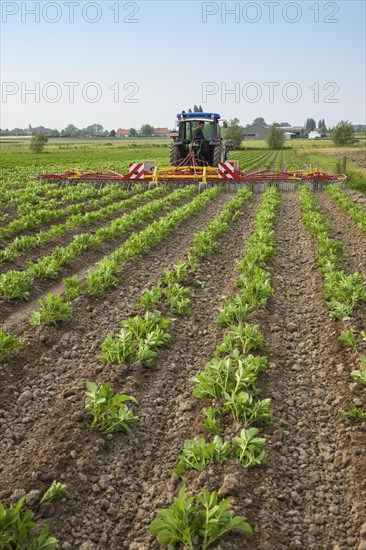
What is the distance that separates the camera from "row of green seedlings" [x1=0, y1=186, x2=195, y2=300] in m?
6.99

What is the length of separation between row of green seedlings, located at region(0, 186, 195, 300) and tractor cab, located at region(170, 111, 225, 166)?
5.83m

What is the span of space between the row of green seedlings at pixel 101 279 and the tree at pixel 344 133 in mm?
67427

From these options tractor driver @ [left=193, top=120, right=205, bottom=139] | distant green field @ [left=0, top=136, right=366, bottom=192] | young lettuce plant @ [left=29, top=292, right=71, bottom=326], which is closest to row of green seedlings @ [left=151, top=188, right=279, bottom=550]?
young lettuce plant @ [left=29, top=292, right=71, bottom=326]

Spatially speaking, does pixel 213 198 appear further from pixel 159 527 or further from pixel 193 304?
pixel 159 527

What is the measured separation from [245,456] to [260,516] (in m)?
0.53

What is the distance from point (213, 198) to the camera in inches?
634

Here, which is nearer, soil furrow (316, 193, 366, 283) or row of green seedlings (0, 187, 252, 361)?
row of green seedlings (0, 187, 252, 361)

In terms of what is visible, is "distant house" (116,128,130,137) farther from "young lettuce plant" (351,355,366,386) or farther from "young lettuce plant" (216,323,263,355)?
"young lettuce plant" (351,355,366,386)

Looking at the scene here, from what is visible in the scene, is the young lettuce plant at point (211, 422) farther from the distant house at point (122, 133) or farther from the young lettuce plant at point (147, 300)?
the distant house at point (122, 133)

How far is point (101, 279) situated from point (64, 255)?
1.75 m

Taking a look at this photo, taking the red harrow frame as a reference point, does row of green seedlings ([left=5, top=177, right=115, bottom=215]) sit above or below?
below

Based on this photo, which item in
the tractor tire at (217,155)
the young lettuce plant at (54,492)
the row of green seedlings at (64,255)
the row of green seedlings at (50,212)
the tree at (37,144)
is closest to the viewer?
the young lettuce plant at (54,492)

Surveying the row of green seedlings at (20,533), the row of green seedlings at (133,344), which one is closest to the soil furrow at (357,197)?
the row of green seedlings at (133,344)

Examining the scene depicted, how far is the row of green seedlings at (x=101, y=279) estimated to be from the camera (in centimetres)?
605
